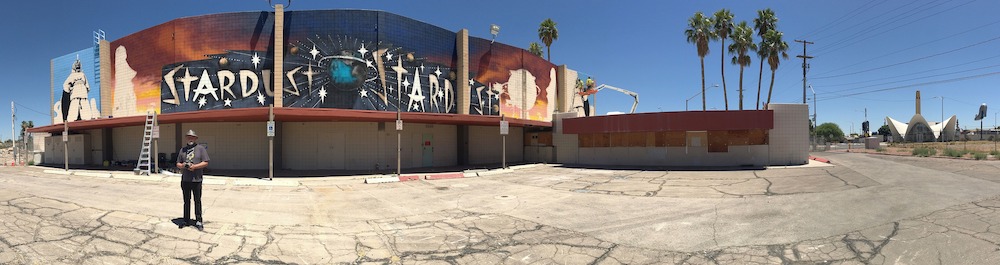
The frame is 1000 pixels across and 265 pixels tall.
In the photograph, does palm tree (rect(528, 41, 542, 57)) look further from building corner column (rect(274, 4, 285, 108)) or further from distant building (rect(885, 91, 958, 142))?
distant building (rect(885, 91, 958, 142))

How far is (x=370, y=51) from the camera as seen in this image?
19.4 m

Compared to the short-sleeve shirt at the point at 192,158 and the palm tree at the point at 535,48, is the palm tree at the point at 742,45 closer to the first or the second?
the palm tree at the point at 535,48

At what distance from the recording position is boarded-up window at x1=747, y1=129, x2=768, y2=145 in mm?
21164

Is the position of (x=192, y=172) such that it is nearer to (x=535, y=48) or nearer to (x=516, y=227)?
(x=516, y=227)

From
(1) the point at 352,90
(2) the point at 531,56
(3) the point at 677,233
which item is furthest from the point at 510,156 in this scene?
(3) the point at 677,233

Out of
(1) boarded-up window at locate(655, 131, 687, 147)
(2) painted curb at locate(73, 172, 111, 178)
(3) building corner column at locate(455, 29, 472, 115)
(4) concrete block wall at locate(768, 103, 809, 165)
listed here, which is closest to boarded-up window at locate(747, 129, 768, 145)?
(4) concrete block wall at locate(768, 103, 809, 165)

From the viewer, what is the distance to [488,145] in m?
25.0

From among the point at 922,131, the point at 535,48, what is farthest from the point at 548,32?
the point at 922,131

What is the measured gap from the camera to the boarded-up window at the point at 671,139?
70.9ft

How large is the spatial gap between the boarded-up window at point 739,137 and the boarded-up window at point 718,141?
0.23 meters

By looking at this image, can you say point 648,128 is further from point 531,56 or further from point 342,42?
point 342,42

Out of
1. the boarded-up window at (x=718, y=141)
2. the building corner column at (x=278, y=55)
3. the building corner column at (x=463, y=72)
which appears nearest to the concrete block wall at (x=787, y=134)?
the boarded-up window at (x=718, y=141)

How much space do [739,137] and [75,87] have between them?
1442 inches

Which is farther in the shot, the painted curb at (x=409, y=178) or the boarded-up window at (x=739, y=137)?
the boarded-up window at (x=739, y=137)
